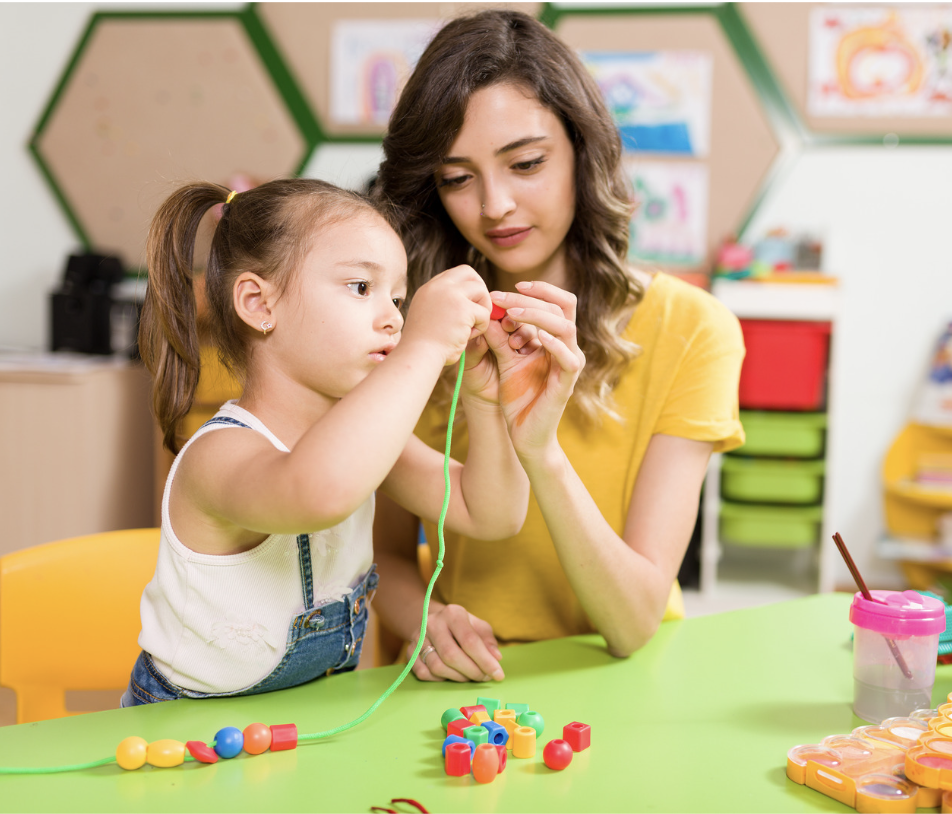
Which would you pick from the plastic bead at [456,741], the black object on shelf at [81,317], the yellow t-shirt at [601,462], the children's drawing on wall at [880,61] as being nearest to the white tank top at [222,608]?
the plastic bead at [456,741]

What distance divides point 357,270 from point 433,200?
1.37 feet

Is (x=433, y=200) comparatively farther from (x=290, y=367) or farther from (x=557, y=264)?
(x=290, y=367)

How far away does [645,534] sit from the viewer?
1.11m

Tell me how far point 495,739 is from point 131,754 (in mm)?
306

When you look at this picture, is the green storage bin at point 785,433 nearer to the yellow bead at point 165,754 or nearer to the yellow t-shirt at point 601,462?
the yellow t-shirt at point 601,462

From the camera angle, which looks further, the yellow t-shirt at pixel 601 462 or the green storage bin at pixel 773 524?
the green storage bin at pixel 773 524

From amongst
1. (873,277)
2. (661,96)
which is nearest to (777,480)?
(873,277)

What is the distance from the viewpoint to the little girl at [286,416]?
758 millimetres

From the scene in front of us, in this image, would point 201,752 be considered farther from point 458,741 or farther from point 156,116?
point 156,116

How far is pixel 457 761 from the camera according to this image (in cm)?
73

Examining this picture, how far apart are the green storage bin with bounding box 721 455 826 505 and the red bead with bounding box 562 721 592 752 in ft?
7.60

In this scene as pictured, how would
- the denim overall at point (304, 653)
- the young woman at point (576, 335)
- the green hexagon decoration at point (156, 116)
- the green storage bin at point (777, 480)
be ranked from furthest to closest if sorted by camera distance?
1. the green hexagon decoration at point (156, 116)
2. the green storage bin at point (777, 480)
3. the young woman at point (576, 335)
4. the denim overall at point (304, 653)

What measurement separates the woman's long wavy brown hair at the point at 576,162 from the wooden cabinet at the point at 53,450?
6.47 feet

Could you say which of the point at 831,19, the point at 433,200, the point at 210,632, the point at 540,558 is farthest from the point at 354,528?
the point at 831,19
